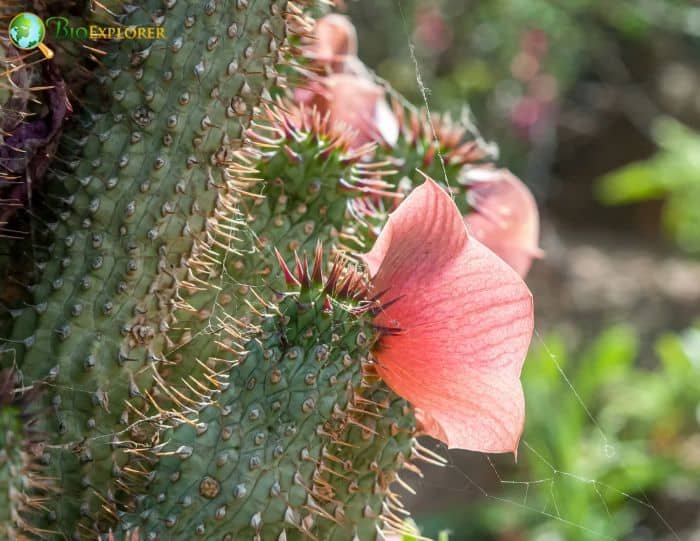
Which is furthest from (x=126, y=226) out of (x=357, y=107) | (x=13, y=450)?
(x=357, y=107)

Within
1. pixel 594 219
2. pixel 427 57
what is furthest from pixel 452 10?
pixel 594 219

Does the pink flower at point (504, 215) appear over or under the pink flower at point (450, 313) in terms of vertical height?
under

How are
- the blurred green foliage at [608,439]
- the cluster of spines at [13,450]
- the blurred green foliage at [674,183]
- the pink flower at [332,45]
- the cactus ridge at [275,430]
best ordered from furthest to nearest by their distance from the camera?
1. the blurred green foliage at [674,183]
2. the blurred green foliage at [608,439]
3. the pink flower at [332,45]
4. the cactus ridge at [275,430]
5. the cluster of spines at [13,450]

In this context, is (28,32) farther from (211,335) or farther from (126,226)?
(211,335)

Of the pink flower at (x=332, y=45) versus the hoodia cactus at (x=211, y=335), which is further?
the pink flower at (x=332, y=45)

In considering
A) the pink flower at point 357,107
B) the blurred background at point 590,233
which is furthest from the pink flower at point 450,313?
the blurred background at point 590,233

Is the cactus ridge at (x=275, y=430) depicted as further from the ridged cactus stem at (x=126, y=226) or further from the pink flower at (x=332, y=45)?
the pink flower at (x=332, y=45)

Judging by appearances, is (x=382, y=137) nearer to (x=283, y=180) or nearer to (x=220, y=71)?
(x=283, y=180)
